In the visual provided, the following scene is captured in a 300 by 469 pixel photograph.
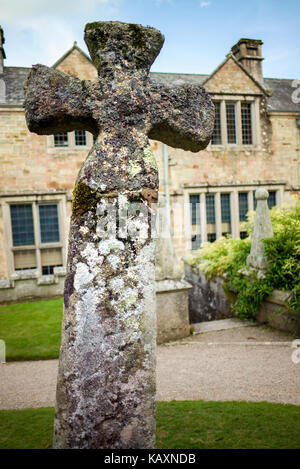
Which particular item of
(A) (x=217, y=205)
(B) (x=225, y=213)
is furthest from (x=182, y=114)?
(B) (x=225, y=213)

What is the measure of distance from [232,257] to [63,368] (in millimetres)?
7186

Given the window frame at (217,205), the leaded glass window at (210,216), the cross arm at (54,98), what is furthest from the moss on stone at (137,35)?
the leaded glass window at (210,216)

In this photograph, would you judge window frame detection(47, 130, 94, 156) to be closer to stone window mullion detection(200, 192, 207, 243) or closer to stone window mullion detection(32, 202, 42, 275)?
stone window mullion detection(32, 202, 42, 275)

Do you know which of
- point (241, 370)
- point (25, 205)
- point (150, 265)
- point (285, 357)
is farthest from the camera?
point (25, 205)

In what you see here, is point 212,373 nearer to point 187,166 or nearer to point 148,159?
point 148,159

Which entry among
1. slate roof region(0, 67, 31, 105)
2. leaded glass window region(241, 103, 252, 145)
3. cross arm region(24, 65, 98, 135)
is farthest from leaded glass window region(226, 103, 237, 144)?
cross arm region(24, 65, 98, 135)

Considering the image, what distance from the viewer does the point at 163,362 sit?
566 centimetres

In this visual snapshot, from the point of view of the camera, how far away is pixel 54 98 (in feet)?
6.61

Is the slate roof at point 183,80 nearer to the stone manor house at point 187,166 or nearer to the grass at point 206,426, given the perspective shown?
the stone manor house at point 187,166

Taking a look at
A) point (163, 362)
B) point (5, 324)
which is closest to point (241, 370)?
point (163, 362)

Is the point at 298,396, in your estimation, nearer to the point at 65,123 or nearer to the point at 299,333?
the point at 299,333

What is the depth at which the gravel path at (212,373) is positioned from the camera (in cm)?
439

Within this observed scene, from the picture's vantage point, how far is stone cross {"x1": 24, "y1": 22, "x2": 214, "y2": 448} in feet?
5.74

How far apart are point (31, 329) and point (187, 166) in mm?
9033
